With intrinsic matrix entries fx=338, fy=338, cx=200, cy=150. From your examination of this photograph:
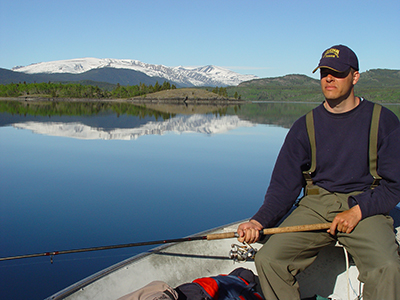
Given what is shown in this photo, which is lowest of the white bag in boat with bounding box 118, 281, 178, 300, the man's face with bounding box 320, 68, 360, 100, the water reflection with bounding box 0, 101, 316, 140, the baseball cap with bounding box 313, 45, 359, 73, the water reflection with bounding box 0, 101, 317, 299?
the water reflection with bounding box 0, 101, 317, 299

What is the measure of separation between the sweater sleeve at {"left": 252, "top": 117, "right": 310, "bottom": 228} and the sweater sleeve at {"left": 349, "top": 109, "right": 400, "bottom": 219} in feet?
1.91

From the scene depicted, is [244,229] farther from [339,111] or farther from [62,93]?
[62,93]

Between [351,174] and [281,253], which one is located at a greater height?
[351,174]

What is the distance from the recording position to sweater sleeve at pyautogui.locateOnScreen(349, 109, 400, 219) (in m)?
2.97

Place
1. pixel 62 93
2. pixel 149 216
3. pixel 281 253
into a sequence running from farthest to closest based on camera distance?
pixel 62 93
pixel 149 216
pixel 281 253

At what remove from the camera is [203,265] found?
3.94 metres

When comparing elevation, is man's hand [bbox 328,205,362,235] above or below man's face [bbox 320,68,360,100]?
below

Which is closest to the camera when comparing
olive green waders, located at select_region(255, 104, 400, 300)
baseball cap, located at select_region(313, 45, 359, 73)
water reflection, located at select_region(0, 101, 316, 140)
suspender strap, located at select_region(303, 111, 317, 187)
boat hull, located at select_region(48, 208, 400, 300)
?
olive green waders, located at select_region(255, 104, 400, 300)

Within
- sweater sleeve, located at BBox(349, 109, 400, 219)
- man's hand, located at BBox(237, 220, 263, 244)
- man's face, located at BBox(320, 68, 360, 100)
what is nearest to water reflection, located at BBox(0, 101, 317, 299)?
man's hand, located at BBox(237, 220, 263, 244)

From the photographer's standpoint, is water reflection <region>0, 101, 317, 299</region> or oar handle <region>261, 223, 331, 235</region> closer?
oar handle <region>261, 223, 331, 235</region>

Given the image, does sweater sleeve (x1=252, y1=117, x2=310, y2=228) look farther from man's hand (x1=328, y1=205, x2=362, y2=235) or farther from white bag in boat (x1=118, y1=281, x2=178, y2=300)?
white bag in boat (x1=118, y1=281, x2=178, y2=300)

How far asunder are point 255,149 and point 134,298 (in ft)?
47.8

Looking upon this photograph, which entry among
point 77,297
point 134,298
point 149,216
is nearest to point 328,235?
point 134,298

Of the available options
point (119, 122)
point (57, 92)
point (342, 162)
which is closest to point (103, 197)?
point (342, 162)
